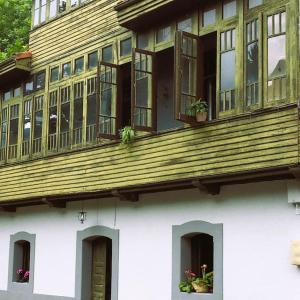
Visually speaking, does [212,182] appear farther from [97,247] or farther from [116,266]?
[97,247]

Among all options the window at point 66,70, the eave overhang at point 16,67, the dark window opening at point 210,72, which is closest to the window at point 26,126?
the eave overhang at point 16,67

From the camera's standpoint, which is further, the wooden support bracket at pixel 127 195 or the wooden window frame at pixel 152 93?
the wooden support bracket at pixel 127 195

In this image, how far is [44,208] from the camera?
17.1 metres

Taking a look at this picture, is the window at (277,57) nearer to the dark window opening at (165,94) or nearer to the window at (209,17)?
the window at (209,17)

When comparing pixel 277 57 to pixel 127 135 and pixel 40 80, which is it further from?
pixel 40 80

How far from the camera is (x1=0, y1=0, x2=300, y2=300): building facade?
10844 millimetres

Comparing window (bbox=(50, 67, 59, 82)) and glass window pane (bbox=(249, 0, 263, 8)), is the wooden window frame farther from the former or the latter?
window (bbox=(50, 67, 59, 82))

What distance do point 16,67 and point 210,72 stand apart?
6.28 meters

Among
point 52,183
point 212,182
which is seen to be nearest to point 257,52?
point 212,182

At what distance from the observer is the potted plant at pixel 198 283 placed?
12.1 m

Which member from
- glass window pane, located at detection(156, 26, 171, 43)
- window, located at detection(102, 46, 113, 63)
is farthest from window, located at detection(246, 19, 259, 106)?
window, located at detection(102, 46, 113, 63)

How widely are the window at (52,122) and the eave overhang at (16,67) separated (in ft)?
4.86

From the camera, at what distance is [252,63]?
36.9ft

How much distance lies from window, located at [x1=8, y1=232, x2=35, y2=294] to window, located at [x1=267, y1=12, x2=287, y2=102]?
902 centimetres
